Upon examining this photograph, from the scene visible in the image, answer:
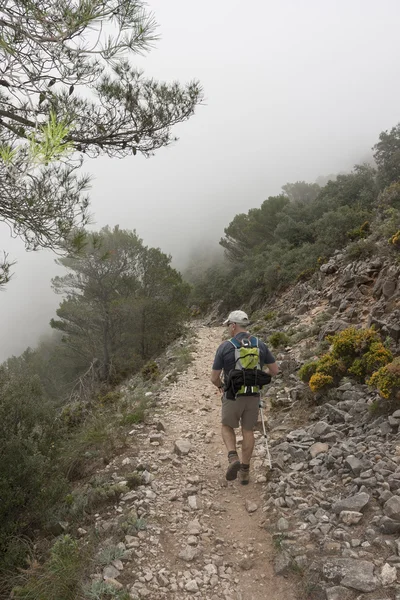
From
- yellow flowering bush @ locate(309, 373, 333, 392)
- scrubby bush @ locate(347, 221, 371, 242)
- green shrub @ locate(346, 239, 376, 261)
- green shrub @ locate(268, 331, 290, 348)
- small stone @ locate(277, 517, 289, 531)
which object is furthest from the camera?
scrubby bush @ locate(347, 221, 371, 242)

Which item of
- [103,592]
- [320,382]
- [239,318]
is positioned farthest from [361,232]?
[103,592]

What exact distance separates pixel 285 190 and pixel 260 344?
147ft

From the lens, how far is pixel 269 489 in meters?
4.31

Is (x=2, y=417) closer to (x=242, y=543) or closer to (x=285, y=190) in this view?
(x=242, y=543)

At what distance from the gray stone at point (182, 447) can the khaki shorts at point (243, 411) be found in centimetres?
124

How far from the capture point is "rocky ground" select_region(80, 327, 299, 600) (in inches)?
120

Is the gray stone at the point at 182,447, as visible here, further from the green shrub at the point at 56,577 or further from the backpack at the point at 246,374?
the green shrub at the point at 56,577

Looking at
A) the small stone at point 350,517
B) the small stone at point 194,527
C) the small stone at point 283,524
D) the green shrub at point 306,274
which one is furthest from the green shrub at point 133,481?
the green shrub at point 306,274

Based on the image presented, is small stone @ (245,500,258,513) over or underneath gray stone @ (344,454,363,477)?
underneath

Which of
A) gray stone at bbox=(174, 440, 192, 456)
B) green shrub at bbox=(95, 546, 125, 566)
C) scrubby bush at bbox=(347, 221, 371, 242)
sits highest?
scrubby bush at bbox=(347, 221, 371, 242)

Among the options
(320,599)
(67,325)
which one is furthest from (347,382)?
(67,325)

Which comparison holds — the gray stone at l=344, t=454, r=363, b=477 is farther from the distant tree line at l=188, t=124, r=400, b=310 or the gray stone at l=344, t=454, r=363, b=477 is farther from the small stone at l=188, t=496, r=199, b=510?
the distant tree line at l=188, t=124, r=400, b=310

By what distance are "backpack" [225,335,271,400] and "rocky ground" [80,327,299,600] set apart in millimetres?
1179

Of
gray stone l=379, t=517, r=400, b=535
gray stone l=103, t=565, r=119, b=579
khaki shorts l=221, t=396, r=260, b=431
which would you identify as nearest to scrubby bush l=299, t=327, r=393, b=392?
khaki shorts l=221, t=396, r=260, b=431
